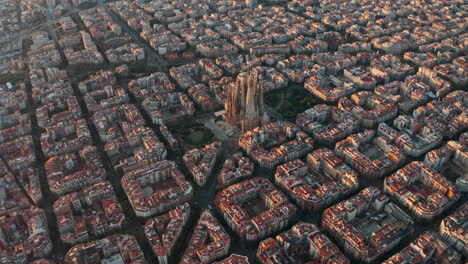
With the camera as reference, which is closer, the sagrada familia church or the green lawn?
the sagrada familia church

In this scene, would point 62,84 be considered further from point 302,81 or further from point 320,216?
point 320,216

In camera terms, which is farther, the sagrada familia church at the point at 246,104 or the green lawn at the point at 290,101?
the green lawn at the point at 290,101

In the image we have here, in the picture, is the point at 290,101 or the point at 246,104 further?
the point at 290,101

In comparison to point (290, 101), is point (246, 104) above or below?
above

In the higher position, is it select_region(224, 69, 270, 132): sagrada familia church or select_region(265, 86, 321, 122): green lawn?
select_region(224, 69, 270, 132): sagrada familia church

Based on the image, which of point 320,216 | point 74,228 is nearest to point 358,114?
point 320,216

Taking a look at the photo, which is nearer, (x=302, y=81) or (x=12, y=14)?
(x=302, y=81)

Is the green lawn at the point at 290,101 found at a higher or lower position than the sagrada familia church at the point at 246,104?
lower

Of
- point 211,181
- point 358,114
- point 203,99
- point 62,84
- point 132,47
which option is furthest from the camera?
point 132,47
